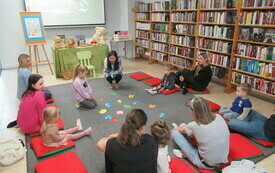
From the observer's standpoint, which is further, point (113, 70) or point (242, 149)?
point (113, 70)

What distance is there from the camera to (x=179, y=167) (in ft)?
6.90

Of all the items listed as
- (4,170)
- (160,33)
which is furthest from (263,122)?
(160,33)

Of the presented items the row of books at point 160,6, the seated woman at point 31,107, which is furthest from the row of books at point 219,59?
the seated woman at point 31,107

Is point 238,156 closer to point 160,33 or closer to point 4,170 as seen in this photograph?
point 4,170

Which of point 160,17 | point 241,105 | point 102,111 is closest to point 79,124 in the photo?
point 102,111

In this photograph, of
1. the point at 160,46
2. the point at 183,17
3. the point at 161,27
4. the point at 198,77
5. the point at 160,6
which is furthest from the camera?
the point at 160,46

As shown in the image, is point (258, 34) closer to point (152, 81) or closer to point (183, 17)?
point (183, 17)

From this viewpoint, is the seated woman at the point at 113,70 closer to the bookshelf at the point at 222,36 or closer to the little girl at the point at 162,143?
the bookshelf at the point at 222,36

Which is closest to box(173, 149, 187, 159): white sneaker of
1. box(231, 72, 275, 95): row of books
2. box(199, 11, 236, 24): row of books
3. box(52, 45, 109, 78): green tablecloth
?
box(231, 72, 275, 95): row of books

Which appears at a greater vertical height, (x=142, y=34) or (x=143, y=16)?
(x=143, y=16)

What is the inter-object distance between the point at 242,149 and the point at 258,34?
237 centimetres

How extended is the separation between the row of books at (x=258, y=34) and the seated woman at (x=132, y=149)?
320 centimetres

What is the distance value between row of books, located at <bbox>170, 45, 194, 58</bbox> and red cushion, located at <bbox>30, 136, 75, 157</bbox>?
381 cm

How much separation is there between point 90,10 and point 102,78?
9.42ft
